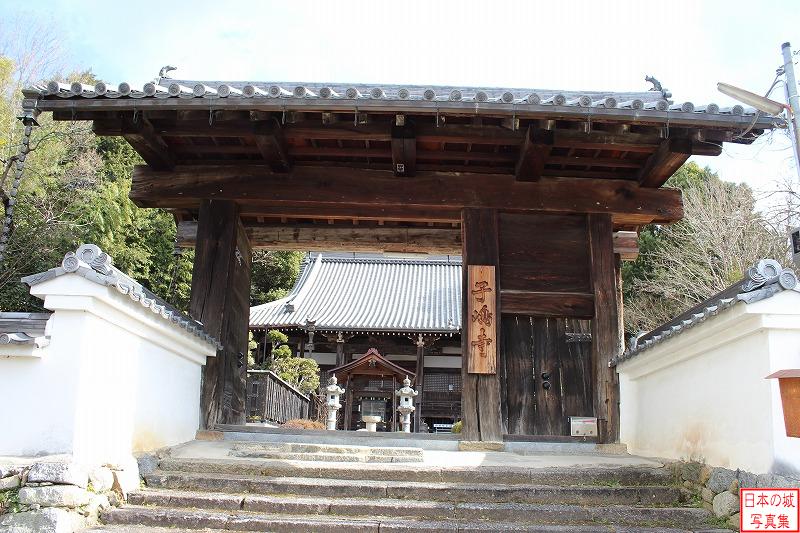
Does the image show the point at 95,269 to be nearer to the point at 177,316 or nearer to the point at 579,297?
the point at 177,316

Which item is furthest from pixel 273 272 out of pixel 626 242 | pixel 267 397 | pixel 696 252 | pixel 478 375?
pixel 478 375

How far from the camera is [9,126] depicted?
698 inches

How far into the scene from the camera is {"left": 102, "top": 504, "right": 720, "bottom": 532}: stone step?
15.8 ft

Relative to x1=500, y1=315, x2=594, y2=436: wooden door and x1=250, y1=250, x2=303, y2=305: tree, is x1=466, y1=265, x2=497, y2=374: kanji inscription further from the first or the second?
x1=250, y1=250, x2=303, y2=305: tree

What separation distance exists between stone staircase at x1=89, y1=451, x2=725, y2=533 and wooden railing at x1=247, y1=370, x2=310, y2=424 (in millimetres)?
11466

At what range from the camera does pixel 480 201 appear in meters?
8.06

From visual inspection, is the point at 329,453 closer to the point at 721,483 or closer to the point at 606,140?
the point at 721,483

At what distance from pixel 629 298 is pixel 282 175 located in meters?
22.1

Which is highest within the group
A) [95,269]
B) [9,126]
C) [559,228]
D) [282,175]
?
[9,126]

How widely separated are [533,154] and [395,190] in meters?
1.64

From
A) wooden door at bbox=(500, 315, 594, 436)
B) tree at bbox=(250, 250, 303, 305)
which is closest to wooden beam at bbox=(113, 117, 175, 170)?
wooden door at bbox=(500, 315, 594, 436)

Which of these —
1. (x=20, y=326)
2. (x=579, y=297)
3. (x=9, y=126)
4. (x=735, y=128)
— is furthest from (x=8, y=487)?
(x=9, y=126)

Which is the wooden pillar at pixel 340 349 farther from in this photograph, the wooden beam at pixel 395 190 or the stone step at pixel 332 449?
the stone step at pixel 332 449

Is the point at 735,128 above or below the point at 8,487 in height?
above
